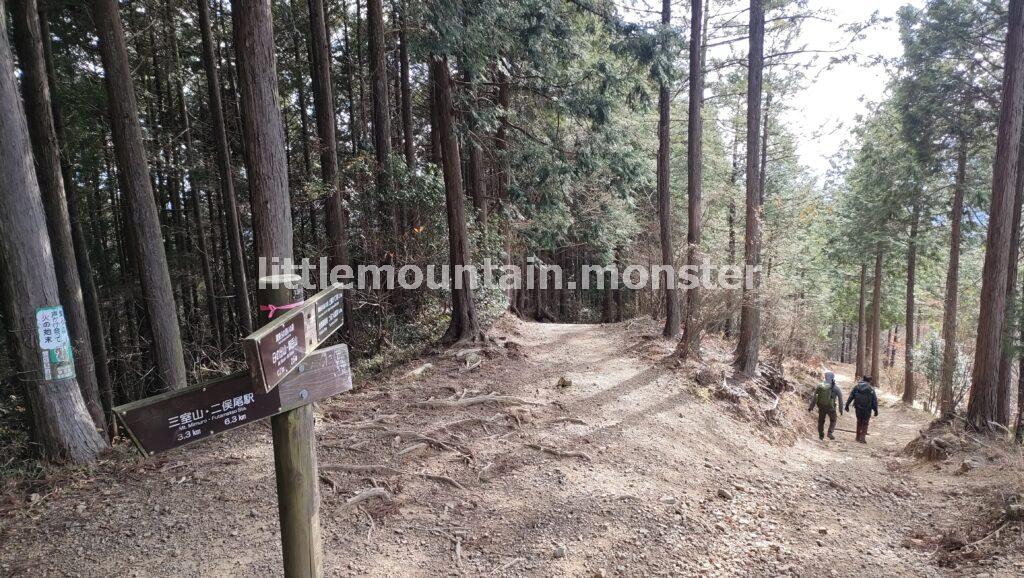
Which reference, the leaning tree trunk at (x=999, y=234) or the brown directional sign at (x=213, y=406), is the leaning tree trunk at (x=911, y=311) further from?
the brown directional sign at (x=213, y=406)

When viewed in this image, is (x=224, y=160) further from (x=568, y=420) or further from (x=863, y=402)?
(x=863, y=402)

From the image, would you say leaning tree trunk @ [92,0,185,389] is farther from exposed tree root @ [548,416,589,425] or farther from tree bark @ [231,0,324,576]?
exposed tree root @ [548,416,589,425]

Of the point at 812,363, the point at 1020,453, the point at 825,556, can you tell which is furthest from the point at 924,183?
the point at 825,556

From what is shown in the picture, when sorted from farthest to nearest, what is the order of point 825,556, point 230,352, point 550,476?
point 230,352 < point 550,476 < point 825,556

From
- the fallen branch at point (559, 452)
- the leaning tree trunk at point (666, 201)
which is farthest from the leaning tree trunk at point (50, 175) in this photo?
the leaning tree trunk at point (666, 201)

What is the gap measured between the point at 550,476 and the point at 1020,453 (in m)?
6.77

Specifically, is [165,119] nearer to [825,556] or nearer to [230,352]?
[230,352]

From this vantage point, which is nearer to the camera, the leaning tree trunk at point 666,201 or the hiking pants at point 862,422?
the hiking pants at point 862,422

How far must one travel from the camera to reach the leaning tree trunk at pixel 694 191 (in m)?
10.2

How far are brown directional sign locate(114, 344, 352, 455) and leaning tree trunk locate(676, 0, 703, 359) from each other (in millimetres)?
9173

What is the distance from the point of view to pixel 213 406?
6.65 feet

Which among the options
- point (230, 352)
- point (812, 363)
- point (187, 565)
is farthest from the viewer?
point (812, 363)

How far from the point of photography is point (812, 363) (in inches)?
763

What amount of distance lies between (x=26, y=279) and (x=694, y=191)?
35.8 feet
